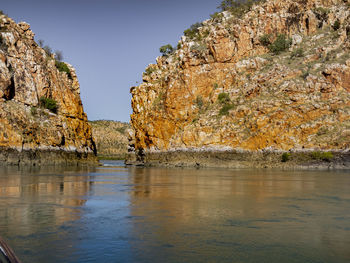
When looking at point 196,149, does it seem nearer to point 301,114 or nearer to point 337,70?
point 301,114

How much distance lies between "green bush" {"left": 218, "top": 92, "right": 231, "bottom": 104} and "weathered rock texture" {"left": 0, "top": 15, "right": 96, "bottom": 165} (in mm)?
28246

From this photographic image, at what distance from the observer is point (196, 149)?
54.7 metres

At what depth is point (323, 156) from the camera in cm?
4322

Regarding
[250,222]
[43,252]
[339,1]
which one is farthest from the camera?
[339,1]

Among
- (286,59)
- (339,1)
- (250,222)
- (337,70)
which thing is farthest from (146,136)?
(250,222)

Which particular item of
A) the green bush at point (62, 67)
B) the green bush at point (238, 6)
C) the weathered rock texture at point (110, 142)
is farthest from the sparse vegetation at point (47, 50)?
the weathered rock texture at point (110, 142)

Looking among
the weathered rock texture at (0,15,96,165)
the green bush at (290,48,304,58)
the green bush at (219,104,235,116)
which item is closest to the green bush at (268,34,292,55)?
the green bush at (290,48,304,58)

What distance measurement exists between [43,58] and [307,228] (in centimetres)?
6644

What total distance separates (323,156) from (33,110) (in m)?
45.5

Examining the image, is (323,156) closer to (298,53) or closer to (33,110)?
(298,53)

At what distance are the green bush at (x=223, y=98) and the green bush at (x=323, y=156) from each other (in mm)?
18022

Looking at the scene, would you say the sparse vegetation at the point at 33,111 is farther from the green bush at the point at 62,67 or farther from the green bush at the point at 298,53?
the green bush at the point at 298,53

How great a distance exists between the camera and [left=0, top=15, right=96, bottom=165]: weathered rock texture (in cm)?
5016

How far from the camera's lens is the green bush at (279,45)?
60.6 metres
